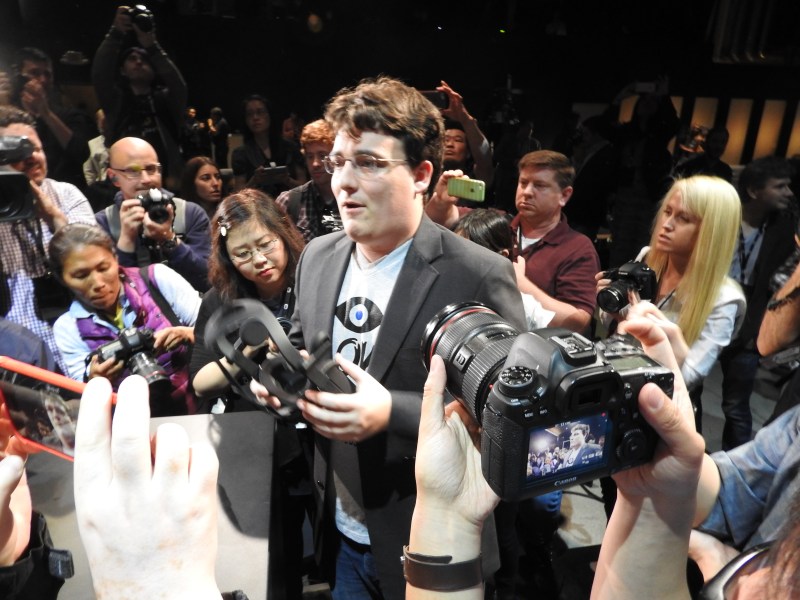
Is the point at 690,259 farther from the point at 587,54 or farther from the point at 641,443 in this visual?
the point at 587,54

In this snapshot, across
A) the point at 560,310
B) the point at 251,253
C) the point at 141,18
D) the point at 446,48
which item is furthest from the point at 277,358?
the point at 446,48

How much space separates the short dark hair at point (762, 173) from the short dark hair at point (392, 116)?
97.8 inches

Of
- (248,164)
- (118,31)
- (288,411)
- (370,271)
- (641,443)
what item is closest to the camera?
(641,443)

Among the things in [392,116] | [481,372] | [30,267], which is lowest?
[30,267]

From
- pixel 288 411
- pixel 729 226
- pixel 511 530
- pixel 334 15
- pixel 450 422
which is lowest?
pixel 511 530

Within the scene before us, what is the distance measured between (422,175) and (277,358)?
25.2 inches

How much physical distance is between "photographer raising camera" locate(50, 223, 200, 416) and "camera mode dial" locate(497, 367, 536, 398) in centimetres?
117

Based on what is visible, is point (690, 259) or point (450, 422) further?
point (690, 259)

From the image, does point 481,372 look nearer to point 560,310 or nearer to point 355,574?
point 355,574

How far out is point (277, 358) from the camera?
1.08 metres

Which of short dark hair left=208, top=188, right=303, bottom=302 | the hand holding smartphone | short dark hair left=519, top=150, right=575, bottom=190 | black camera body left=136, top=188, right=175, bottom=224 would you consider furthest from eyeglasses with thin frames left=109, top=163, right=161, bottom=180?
short dark hair left=519, top=150, right=575, bottom=190

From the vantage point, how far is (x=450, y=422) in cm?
92

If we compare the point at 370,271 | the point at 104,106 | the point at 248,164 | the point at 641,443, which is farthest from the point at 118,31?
the point at 641,443

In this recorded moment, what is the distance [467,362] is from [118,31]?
3146mm
